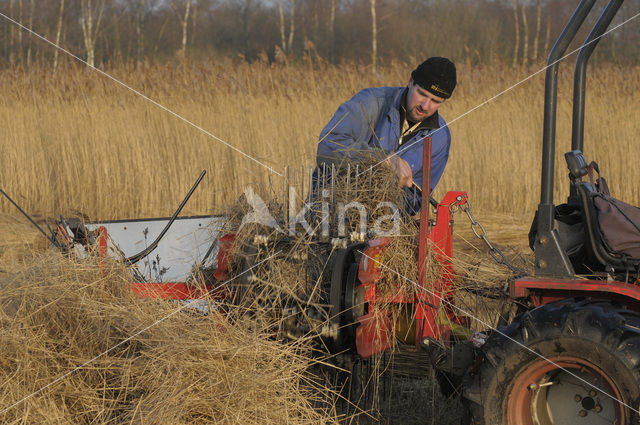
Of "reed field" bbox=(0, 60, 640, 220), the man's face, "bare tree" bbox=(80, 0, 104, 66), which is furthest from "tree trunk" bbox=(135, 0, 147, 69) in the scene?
the man's face

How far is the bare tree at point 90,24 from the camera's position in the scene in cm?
1561

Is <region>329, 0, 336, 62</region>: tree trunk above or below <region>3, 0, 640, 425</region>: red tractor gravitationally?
above

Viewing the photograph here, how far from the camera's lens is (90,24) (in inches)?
644

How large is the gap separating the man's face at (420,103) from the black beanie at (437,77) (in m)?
0.04

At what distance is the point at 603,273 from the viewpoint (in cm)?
290

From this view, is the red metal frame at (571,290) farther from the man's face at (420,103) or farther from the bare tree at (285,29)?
the bare tree at (285,29)

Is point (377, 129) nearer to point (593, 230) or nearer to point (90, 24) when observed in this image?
point (593, 230)

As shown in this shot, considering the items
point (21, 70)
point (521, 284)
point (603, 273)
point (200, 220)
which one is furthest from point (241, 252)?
point (21, 70)

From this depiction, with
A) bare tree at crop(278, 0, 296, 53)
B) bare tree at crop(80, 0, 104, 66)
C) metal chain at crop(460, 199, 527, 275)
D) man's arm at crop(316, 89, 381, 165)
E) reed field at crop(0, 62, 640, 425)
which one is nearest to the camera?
metal chain at crop(460, 199, 527, 275)

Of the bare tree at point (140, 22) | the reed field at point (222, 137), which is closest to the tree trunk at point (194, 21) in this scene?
the bare tree at point (140, 22)

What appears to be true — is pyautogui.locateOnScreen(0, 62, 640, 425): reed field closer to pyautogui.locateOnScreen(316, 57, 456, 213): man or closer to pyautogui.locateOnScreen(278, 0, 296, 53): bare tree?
pyautogui.locateOnScreen(316, 57, 456, 213): man

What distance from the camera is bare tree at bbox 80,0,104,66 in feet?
51.2

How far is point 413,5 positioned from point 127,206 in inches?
542

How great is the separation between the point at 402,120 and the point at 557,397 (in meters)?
2.20
